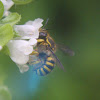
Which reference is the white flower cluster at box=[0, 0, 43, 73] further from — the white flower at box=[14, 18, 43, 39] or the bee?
the bee

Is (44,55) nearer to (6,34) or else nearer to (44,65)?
(44,65)

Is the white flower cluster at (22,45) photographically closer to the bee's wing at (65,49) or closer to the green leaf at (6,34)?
the green leaf at (6,34)

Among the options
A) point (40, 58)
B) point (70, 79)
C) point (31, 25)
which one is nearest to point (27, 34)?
point (31, 25)

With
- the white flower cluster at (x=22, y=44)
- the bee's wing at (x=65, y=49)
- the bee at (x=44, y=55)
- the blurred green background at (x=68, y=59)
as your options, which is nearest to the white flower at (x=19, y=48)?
the white flower cluster at (x=22, y=44)

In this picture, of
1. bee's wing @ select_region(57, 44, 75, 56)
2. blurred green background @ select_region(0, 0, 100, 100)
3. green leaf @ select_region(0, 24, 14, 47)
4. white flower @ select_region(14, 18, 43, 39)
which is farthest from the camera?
blurred green background @ select_region(0, 0, 100, 100)

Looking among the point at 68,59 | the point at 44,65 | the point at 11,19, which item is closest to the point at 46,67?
the point at 44,65

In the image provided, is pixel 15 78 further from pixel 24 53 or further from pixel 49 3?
pixel 24 53

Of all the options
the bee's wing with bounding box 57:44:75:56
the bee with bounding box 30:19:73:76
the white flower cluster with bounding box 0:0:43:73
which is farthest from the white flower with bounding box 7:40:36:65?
the bee's wing with bounding box 57:44:75:56
